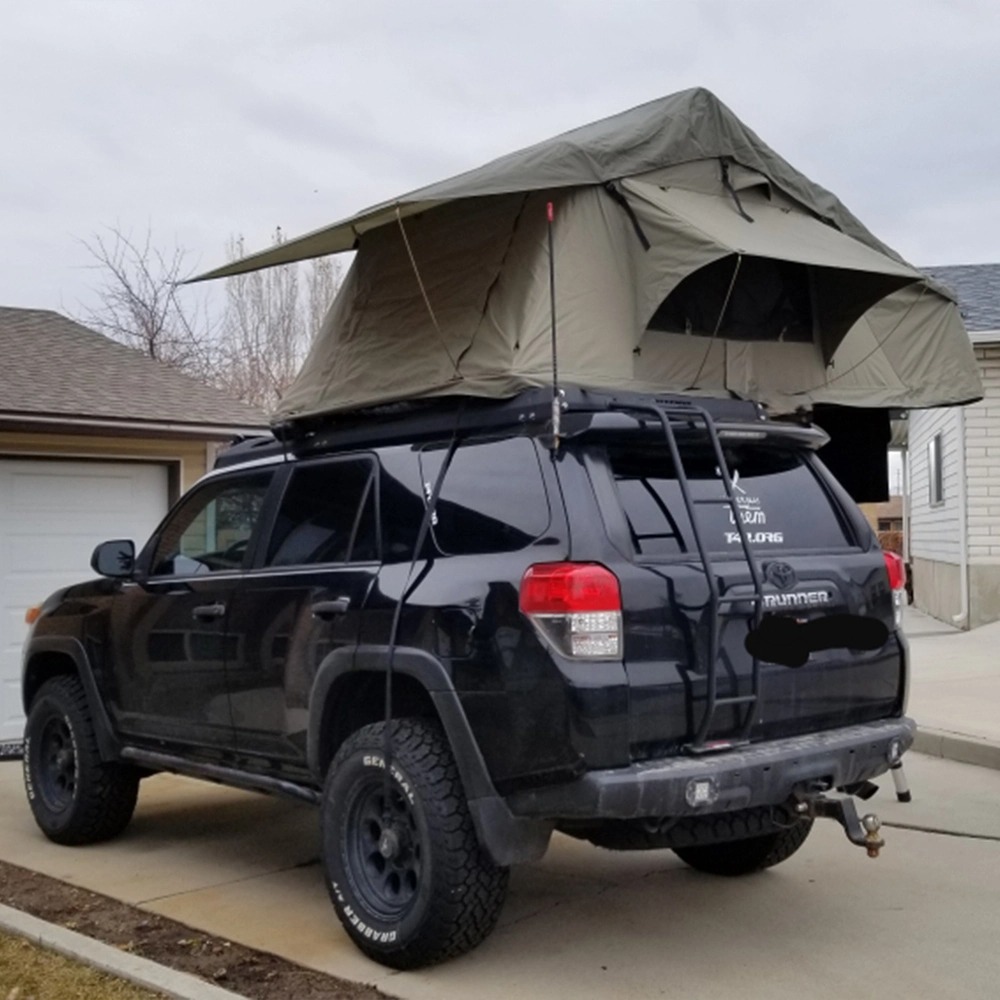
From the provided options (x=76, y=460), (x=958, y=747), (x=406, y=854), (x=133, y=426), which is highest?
(x=133, y=426)

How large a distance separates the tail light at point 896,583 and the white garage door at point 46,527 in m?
6.52

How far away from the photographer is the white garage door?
992 centimetres

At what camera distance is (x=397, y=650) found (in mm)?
5047

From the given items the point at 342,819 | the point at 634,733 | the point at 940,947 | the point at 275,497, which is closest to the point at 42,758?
the point at 275,497

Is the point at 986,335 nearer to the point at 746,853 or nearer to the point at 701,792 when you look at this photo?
the point at 746,853

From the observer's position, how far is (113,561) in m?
6.95

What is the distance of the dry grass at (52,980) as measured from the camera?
4.77 metres

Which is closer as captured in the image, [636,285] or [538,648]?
[538,648]

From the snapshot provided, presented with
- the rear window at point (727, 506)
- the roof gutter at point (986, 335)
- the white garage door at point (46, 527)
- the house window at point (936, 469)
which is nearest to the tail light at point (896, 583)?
the rear window at point (727, 506)

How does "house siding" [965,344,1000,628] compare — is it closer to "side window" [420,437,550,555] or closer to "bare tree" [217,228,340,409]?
"side window" [420,437,550,555]

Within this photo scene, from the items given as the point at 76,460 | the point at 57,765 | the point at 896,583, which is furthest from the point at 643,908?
the point at 76,460

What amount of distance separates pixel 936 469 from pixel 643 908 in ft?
46.5

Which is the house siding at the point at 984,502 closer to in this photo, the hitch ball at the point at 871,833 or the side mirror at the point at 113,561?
the side mirror at the point at 113,561

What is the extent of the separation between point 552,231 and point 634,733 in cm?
200
